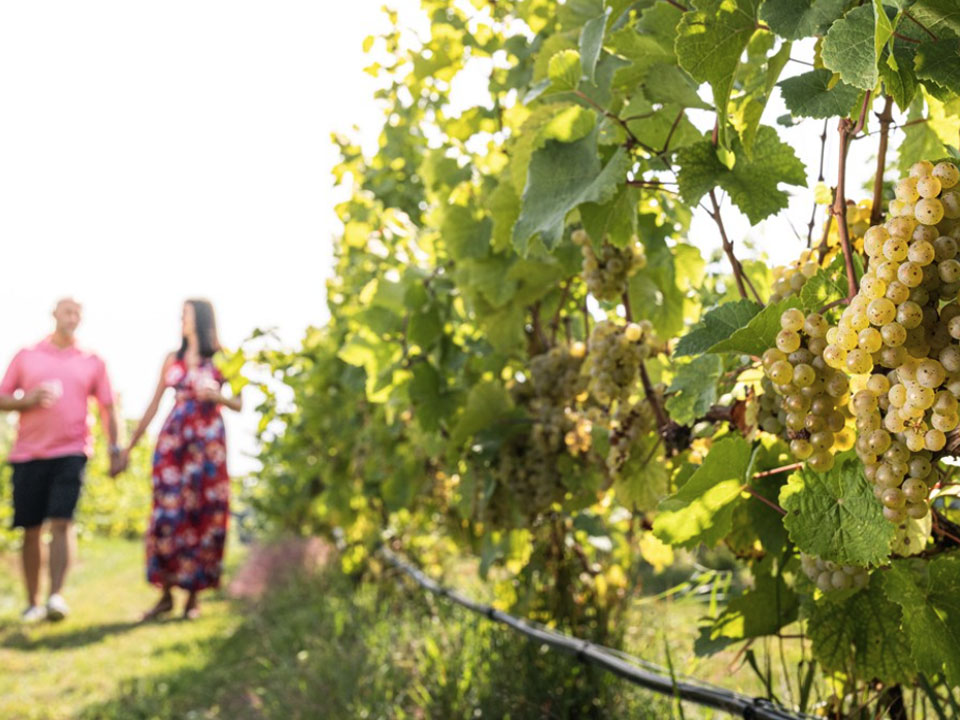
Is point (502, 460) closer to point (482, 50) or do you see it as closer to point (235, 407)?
point (482, 50)

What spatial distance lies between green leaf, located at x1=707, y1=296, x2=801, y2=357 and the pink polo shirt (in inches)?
217

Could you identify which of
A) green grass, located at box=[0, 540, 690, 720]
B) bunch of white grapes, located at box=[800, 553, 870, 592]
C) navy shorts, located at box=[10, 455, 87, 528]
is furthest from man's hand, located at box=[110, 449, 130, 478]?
bunch of white grapes, located at box=[800, 553, 870, 592]

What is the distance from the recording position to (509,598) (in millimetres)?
2684

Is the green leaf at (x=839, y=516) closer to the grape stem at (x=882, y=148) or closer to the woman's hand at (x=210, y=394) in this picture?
the grape stem at (x=882, y=148)

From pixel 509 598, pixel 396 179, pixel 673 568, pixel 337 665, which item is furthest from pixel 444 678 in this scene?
pixel 673 568

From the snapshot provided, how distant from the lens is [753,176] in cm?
112

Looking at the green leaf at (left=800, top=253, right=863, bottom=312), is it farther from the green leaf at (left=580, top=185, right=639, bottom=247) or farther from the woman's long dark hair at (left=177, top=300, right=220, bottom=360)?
the woman's long dark hair at (left=177, top=300, right=220, bottom=360)

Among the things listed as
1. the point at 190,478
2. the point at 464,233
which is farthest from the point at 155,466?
the point at 464,233

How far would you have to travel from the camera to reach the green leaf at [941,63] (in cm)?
75

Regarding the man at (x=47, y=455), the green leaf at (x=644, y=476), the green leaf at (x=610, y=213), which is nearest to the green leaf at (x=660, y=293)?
the green leaf at (x=644, y=476)

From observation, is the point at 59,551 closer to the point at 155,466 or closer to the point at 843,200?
the point at 155,466

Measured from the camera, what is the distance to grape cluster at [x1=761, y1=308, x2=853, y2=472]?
77 cm

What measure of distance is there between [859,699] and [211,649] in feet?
12.2

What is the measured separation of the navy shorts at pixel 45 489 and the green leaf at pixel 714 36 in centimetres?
539
